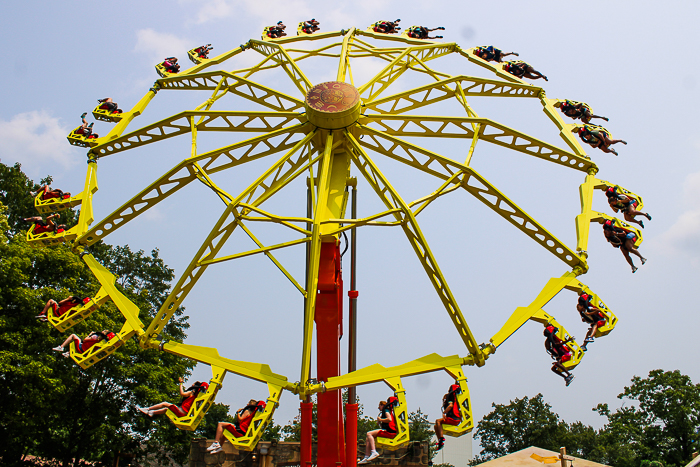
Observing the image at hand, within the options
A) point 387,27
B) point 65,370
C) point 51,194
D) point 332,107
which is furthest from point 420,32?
point 65,370

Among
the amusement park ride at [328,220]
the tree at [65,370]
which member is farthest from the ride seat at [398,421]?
the tree at [65,370]

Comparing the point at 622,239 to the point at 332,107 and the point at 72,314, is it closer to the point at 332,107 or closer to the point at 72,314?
the point at 332,107

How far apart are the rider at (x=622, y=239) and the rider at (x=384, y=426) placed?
7.03m

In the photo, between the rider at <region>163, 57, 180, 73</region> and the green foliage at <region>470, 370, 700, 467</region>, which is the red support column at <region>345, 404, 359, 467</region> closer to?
the rider at <region>163, 57, 180, 73</region>

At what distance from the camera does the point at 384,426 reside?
10.8 metres

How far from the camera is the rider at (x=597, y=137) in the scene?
16422mm

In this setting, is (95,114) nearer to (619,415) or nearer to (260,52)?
(260,52)

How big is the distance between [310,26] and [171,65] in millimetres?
5402

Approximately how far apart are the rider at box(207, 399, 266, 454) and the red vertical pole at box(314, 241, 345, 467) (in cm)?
221

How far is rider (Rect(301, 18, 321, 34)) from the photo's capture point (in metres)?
20.8

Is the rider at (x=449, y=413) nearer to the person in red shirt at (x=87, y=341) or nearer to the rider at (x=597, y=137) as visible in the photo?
the person in red shirt at (x=87, y=341)

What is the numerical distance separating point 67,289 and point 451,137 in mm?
21733

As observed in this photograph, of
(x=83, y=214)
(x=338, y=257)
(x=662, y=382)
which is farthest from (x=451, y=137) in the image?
(x=662, y=382)

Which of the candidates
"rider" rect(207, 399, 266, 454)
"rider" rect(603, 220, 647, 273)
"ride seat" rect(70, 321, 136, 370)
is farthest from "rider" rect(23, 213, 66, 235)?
"rider" rect(603, 220, 647, 273)
